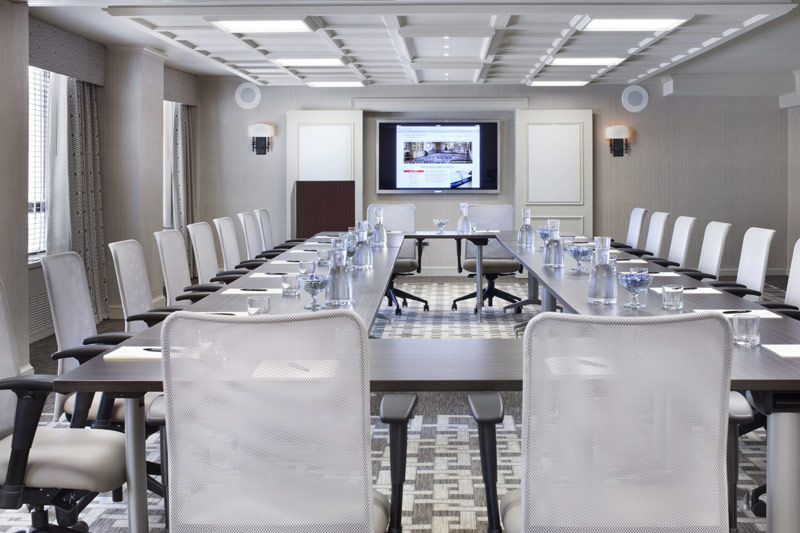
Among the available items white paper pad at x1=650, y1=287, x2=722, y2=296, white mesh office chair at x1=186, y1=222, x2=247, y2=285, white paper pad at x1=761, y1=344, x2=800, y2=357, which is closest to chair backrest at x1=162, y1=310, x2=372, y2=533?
white paper pad at x1=761, y1=344, x2=800, y2=357

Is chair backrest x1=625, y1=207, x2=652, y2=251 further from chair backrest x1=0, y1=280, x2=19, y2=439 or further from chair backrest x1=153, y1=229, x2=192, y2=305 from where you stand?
chair backrest x1=0, y1=280, x2=19, y2=439

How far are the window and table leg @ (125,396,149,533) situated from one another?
5340mm

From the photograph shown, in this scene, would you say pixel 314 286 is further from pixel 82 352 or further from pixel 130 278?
pixel 130 278

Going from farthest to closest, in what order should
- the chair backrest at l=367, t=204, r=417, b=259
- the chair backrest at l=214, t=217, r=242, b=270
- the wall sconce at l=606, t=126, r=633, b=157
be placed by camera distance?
the wall sconce at l=606, t=126, r=633, b=157
the chair backrest at l=367, t=204, r=417, b=259
the chair backrest at l=214, t=217, r=242, b=270

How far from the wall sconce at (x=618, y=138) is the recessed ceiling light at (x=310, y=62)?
4111 millimetres

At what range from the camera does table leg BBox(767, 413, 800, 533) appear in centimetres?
229

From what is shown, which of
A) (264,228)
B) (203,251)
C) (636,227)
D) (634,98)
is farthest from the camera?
(634,98)

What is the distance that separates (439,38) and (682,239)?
2587 mm

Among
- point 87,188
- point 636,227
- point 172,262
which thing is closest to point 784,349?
point 172,262

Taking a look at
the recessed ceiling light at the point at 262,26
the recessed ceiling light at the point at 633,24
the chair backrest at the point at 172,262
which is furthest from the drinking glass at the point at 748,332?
the recessed ceiling light at the point at 262,26

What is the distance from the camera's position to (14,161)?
18.0 ft

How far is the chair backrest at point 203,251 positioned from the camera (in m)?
5.63

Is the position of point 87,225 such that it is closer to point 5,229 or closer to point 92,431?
point 5,229

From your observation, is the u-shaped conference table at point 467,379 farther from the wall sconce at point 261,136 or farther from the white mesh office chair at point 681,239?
the wall sconce at point 261,136
